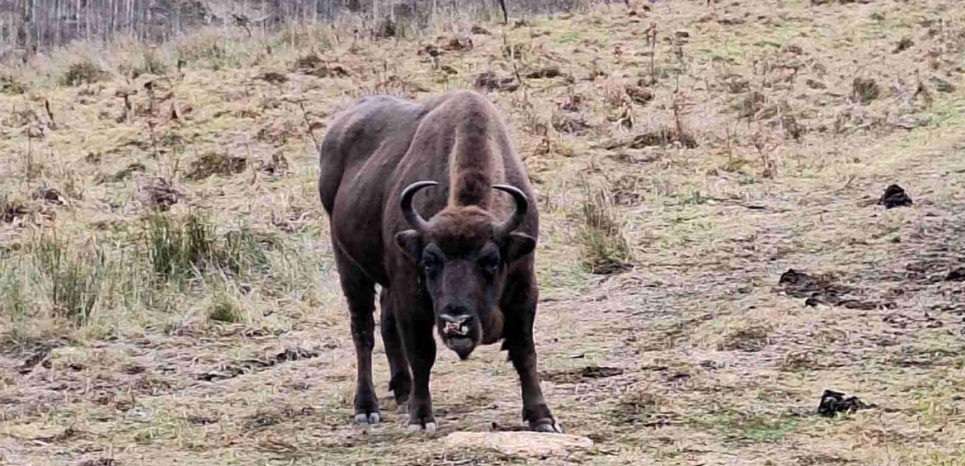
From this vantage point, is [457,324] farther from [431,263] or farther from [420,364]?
[420,364]

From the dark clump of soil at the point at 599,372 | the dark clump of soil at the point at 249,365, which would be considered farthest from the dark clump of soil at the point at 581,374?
the dark clump of soil at the point at 249,365

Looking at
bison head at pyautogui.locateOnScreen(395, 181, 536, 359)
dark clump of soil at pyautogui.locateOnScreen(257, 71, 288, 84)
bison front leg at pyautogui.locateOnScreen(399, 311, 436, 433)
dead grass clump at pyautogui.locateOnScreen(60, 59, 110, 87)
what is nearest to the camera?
bison head at pyautogui.locateOnScreen(395, 181, 536, 359)

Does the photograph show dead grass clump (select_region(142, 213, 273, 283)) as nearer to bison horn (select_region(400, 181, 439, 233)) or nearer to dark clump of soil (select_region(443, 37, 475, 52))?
bison horn (select_region(400, 181, 439, 233))

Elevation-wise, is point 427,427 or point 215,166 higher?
point 427,427

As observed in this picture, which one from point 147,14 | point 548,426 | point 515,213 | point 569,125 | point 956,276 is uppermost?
point 515,213

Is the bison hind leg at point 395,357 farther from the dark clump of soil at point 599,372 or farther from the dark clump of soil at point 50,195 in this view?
the dark clump of soil at point 50,195

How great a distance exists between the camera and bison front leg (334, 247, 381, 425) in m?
8.05

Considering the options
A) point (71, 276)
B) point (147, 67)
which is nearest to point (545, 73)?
point (147, 67)

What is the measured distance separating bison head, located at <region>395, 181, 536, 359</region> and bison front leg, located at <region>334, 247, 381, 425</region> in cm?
118

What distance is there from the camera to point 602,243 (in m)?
11.4

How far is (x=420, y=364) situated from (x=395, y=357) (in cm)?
109

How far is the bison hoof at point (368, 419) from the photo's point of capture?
7.89 meters

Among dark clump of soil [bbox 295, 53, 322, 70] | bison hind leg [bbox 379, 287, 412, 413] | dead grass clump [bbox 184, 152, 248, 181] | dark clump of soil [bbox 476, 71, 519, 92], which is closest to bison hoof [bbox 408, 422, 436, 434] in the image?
bison hind leg [bbox 379, 287, 412, 413]

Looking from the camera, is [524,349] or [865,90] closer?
[524,349]
